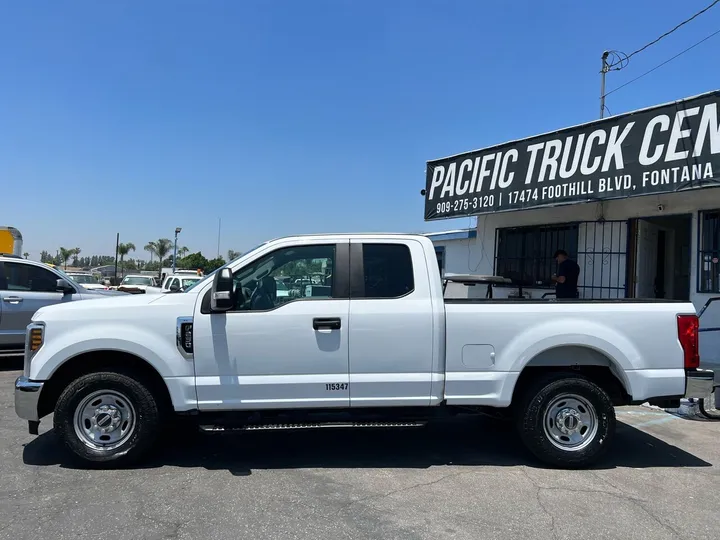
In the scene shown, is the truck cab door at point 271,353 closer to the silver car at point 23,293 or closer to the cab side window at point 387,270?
the cab side window at point 387,270

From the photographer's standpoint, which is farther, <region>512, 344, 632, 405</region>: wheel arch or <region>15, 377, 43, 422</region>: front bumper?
<region>512, 344, 632, 405</region>: wheel arch

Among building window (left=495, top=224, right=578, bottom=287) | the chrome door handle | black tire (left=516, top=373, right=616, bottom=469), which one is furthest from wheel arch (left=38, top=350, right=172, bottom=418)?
building window (left=495, top=224, right=578, bottom=287)

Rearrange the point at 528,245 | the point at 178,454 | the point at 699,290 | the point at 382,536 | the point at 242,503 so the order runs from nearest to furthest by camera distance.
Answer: the point at 382,536
the point at 242,503
the point at 178,454
the point at 699,290
the point at 528,245

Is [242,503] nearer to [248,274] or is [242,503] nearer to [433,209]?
[248,274]

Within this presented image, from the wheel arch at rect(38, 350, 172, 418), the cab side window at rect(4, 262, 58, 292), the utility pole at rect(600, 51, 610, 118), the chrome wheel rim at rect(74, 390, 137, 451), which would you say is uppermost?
the utility pole at rect(600, 51, 610, 118)

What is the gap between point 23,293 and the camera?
977cm

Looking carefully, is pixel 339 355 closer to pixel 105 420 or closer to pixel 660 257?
pixel 105 420

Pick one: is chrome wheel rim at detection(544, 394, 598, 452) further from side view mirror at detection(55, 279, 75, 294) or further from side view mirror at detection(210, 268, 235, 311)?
side view mirror at detection(55, 279, 75, 294)

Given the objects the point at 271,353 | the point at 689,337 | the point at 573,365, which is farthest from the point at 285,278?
the point at 689,337

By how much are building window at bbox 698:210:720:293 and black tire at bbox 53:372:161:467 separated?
859 cm

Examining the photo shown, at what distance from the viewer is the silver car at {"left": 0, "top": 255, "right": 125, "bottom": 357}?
31.5ft

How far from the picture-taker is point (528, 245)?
12.5m

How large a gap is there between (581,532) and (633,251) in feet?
25.5

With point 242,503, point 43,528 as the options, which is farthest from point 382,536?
point 43,528
